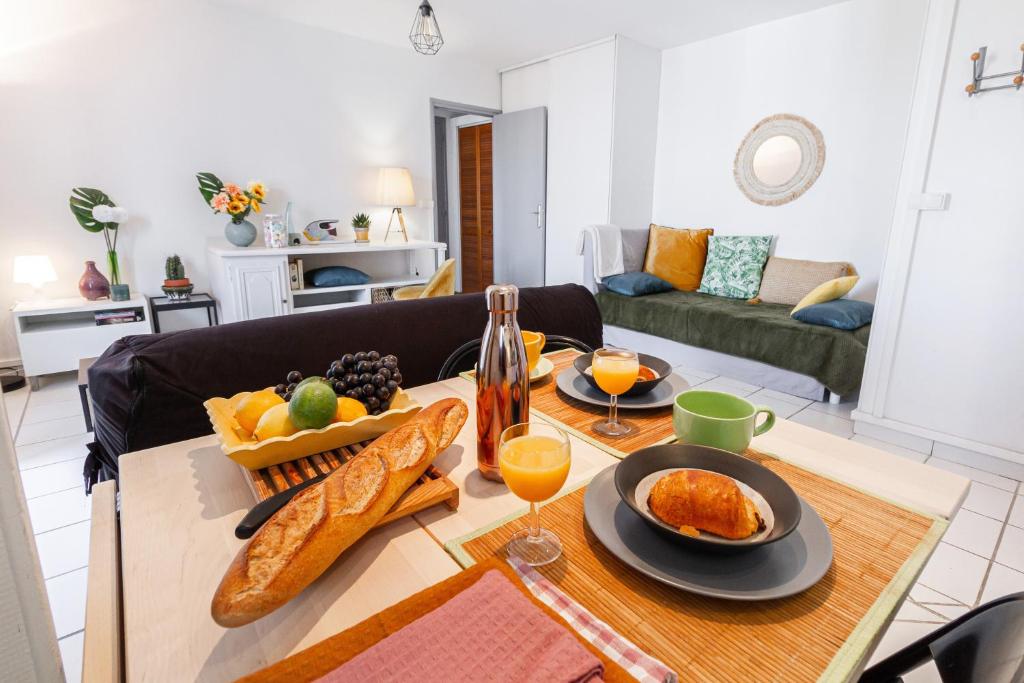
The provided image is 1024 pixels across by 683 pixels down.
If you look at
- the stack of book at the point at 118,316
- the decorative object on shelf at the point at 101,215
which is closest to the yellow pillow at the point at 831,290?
the stack of book at the point at 118,316

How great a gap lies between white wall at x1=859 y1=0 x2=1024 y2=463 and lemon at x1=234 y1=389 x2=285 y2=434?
278cm

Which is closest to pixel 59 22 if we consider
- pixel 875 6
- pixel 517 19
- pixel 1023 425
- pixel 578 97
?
pixel 517 19

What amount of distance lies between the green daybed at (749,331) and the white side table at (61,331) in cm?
333

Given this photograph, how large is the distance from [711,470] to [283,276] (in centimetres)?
368

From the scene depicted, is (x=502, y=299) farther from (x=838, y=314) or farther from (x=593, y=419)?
(x=838, y=314)

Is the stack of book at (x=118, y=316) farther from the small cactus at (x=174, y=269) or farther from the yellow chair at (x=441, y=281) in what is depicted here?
the yellow chair at (x=441, y=281)

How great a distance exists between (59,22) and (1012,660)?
15.9ft

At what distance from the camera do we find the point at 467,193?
636 cm

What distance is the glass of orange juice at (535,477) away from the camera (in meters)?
0.64

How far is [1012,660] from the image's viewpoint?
1.58 feet

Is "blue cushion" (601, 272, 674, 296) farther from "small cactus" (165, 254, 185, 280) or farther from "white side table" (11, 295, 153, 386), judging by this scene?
"white side table" (11, 295, 153, 386)

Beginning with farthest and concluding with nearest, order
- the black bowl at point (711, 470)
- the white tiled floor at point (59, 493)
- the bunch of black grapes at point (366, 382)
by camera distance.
Result: the white tiled floor at point (59, 493) < the bunch of black grapes at point (366, 382) < the black bowl at point (711, 470)

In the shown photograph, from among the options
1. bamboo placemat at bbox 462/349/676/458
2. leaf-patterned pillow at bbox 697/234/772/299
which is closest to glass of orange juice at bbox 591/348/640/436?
bamboo placemat at bbox 462/349/676/458

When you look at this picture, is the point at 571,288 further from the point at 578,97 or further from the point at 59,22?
the point at 59,22
